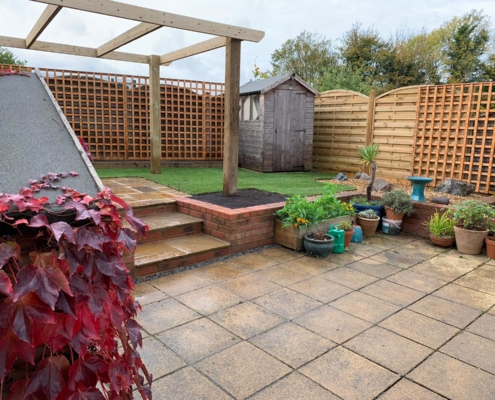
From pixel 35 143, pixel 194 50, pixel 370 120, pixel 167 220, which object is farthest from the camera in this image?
pixel 370 120

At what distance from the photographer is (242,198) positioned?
5.03m

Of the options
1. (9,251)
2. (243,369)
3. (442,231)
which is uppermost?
(9,251)

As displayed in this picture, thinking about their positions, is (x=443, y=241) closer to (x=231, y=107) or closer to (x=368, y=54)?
(x=231, y=107)

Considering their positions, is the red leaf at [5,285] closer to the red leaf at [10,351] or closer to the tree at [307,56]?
the red leaf at [10,351]

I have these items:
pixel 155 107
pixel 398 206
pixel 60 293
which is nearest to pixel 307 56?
pixel 155 107

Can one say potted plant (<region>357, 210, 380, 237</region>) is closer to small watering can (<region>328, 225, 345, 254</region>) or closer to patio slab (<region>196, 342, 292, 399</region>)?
small watering can (<region>328, 225, 345, 254</region>)

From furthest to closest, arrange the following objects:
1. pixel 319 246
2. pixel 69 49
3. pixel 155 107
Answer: pixel 155 107 → pixel 69 49 → pixel 319 246

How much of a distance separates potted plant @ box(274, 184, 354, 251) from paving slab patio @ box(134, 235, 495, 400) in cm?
37

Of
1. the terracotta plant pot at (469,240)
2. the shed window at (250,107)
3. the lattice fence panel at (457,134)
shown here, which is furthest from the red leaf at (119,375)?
the shed window at (250,107)

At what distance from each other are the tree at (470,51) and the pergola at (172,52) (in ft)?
54.1

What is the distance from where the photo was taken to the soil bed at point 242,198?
183 inches

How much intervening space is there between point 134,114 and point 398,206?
6042 mm

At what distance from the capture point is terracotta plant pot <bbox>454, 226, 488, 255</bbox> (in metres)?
4.33

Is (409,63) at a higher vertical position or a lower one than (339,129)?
higher
